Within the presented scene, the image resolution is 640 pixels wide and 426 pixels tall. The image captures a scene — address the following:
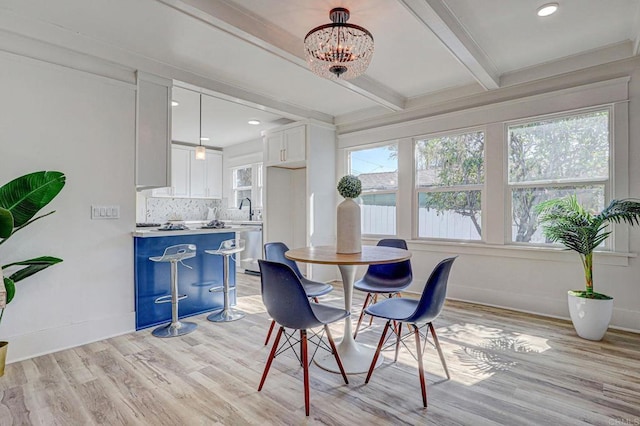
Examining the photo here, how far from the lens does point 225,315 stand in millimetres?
3498

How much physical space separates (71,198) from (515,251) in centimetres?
448

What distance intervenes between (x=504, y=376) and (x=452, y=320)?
45.0 inches

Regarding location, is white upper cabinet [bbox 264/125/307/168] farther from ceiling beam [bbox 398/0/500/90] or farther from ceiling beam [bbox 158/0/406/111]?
ceiling beam [bbox 398/0/500/90]

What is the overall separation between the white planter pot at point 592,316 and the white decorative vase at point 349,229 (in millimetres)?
2111

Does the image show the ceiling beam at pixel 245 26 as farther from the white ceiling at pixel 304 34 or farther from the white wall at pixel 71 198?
the white wall at pixel 71 198

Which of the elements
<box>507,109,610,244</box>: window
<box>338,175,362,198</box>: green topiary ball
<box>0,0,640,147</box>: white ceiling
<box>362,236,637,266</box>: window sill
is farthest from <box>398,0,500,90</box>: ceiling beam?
<box>362,236,637,266</box>: window sill

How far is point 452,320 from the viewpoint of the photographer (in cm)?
340

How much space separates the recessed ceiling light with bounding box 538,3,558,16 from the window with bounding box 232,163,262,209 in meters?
5.03

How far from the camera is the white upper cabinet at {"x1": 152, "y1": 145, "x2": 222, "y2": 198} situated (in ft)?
21.5

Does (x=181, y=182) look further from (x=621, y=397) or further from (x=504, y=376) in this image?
(x=621, y=397)

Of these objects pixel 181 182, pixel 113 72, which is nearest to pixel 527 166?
pixel 113 72

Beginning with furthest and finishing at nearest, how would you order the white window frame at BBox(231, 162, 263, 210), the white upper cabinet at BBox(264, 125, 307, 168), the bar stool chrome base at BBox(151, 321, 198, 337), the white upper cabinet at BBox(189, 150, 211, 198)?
the white upper cabinet at BBox(189, 150, 211, 198) < the white window frame at BBox(231, 162, 263, 210) < the white upper cabinet at BBox(264, 125, 307, 168) < the bar stool chrome base at BBox(151, 321, 198, 337)

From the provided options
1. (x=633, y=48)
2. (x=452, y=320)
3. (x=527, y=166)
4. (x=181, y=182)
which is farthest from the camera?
(x=181, y=182)

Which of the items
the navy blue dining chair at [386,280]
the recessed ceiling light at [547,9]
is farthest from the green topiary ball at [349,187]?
the recessed ceiling light at [547,9]
